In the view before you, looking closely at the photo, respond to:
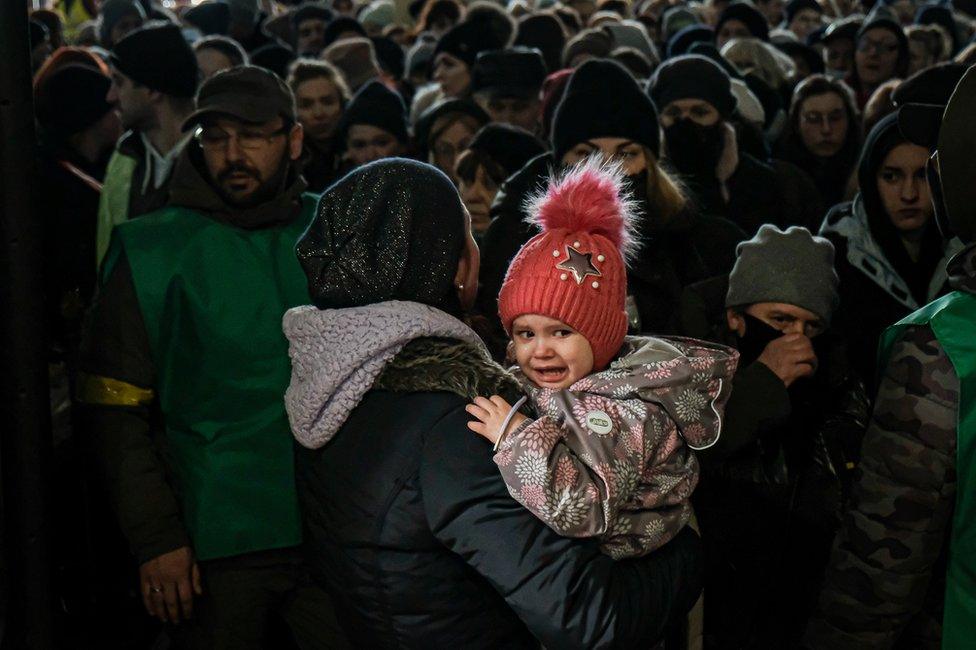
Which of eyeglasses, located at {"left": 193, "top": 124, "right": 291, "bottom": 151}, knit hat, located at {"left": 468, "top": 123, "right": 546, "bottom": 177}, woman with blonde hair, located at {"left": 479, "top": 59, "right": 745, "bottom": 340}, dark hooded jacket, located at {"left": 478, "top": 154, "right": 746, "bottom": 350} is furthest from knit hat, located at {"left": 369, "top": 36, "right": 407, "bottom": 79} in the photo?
eyeglasses, located at {"left": 193, "top": 124, "right": 291, "bottom": 151}

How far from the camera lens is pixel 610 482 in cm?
213

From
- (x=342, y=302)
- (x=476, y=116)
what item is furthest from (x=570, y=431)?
(x=476, y=116)

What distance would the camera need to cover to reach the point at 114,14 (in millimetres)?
11234

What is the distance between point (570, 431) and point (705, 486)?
48.9 inches

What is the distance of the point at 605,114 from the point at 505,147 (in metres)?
1.11

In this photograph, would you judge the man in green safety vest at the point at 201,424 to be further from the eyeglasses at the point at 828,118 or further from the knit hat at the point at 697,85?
the eyeglasses at the point at 828,118

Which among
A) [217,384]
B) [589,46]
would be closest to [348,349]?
[217,384]

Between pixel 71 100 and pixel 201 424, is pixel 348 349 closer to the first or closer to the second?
pixel 201 424

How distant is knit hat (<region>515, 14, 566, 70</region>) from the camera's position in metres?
10.2

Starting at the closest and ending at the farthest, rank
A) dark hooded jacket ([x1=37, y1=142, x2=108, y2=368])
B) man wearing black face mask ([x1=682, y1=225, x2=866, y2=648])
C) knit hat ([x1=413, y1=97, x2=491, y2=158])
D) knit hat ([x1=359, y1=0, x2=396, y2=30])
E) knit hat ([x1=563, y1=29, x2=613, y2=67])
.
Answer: man wearing black face mask ([x1=682, y1=225, x2=866, y2=648]), dark hooded jacket ([x1=37, y1=142, x2=108, y2=368]), knit hat ([x1=413, y1=97, x2=491, y2=158]), knit hat ([x1=563, y1=29, x2=613, y2=67]), knit hat ([x1=359, y1=0, x2=396, y2=30])

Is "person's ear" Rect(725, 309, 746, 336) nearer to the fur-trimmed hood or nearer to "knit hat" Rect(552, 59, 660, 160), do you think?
"knit hat" Rect(552, 59, 660, 160)

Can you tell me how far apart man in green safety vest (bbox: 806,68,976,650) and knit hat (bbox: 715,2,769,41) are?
29.4ft

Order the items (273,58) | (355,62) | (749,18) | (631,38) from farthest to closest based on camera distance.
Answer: (749,18), (631,38), (273,58), (355,62)

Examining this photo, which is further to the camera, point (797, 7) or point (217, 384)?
point (797, 7)
